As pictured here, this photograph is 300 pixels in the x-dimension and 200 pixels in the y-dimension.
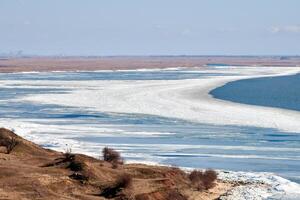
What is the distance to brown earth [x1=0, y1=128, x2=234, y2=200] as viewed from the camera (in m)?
22.3

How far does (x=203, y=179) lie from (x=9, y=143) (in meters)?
8.17

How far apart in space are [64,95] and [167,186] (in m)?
45.3

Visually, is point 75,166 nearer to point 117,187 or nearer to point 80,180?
point 80,180

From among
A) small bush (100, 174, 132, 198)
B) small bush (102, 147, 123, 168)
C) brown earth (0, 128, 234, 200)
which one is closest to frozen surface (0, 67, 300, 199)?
small bush (102, 147, 123, 168)

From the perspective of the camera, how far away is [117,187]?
76.6 feet

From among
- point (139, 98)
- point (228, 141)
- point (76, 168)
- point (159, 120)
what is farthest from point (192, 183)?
point (139, 98)

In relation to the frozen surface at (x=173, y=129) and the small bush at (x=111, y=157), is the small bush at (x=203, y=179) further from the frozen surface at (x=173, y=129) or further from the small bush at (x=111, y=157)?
the small bush at (x=111, y=157)

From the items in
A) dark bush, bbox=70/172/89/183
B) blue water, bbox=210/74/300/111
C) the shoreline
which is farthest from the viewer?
blue water, bbox=210/74/300/111

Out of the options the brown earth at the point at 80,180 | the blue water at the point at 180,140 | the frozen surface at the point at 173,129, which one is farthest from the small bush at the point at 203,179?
the blue water at the point at 180,140

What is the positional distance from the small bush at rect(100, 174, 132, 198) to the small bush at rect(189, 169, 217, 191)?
3.69 meters

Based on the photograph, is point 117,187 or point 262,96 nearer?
point 117,187

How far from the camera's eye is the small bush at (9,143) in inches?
1148

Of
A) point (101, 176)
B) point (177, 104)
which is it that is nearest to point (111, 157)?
A: point (101, 176)

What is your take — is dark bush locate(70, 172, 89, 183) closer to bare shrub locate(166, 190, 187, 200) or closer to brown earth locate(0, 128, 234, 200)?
brown earth locate(0, 128, 234, 200)
